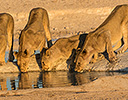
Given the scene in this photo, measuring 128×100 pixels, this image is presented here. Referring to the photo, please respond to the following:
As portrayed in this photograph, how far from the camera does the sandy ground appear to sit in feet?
27.1

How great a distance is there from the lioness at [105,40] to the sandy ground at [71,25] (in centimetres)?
Result: 274

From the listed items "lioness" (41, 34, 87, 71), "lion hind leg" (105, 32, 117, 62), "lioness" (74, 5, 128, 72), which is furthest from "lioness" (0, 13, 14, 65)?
"lion hind leg" (105, 32, 117, 62)

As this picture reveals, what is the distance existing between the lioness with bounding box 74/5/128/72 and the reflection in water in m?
0.69

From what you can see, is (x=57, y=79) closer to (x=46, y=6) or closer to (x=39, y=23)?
(x=39, y=23)

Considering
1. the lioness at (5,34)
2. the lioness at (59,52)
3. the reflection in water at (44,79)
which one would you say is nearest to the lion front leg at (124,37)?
the lioness at (59,52)

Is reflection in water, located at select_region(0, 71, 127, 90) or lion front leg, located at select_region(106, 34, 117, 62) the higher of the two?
lion front leg, located at select_region(106, 34, 117, 62)

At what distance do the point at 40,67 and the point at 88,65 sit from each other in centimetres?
187

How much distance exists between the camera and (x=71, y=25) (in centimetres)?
3056

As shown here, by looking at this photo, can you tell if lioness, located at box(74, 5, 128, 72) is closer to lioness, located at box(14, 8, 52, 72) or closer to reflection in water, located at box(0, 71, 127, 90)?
reflection in water, located at box(0, 71, 127, 90)

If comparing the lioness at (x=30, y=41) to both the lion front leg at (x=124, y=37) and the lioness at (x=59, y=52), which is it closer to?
the lioness at (x=59, y=52)

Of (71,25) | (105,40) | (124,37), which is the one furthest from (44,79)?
(71,25)

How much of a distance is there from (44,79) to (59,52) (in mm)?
2216

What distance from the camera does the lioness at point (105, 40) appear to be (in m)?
12.6

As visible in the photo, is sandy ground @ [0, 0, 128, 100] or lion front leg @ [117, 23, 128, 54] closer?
sandy ground @ [0, 0, 128, 100]
